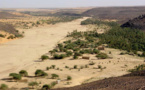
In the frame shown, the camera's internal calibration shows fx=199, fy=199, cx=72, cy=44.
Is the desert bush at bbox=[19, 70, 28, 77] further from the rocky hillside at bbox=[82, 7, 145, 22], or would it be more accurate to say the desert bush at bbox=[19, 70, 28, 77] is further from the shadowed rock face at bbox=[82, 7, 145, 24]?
the rocky hillside at bbox=[82, 7, 145, 22]

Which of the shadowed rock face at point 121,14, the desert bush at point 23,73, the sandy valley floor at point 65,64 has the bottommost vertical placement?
the sandy valley floor at point 65,64

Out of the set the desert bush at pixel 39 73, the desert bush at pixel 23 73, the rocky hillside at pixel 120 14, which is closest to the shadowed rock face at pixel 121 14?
the rocky hillside at pixel 120 14

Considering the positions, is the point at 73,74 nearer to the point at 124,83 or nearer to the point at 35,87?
the point at 35,87

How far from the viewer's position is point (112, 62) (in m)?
25.1

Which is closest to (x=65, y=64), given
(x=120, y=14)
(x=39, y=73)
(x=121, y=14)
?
(x=39, y=73)

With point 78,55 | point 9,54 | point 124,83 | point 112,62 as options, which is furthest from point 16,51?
point 124,83

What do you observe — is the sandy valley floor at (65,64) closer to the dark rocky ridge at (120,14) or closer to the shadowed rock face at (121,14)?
the shadowed rock face at (121,14)

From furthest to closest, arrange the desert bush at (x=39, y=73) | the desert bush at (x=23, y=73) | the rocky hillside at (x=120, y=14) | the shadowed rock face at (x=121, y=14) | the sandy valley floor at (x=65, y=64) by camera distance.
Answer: the rocky hillside at (x=120, y=14), the shadowed rock face at (x=121, y=14), the desert bush at (x=23, y=73), the desert bush at (x=39, y=73), the sandy valley floor at (x=65, y=64)

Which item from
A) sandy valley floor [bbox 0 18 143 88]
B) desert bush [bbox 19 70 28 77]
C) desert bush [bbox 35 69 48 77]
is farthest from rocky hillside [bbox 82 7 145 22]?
desert bush [bbox 19 70 28 77]

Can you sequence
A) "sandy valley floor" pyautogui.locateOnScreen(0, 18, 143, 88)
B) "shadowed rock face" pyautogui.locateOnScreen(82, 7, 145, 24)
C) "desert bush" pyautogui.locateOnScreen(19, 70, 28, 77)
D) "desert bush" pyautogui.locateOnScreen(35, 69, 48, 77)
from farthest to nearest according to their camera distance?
"shadowed rock face" pyautogui.locateOnScreen(82, 7, 145, 24)
"desert bush" pyautogui.locateOnScreen(19, 70, 28, 77)
"desert bush" pyautogui.locateOnScreen(35, 69, 48, 77)
"sandy valley floor" pyautogui.locateOnScreen(0, 18, 143, 88)

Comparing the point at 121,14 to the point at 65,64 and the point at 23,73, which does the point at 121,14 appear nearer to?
the point at 65,64

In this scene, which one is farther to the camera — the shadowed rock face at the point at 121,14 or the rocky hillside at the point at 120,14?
the rocky hillside at the point at 120,14

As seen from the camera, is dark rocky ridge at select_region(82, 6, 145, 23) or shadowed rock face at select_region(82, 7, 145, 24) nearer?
shadowed rock face at select_region(82, 7, 145, 24)

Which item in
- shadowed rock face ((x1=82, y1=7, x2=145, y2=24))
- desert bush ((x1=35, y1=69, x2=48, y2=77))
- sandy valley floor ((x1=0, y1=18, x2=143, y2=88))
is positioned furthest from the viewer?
shadowed rock face ((x1=82, y1=7, x2=145, y2=24))
